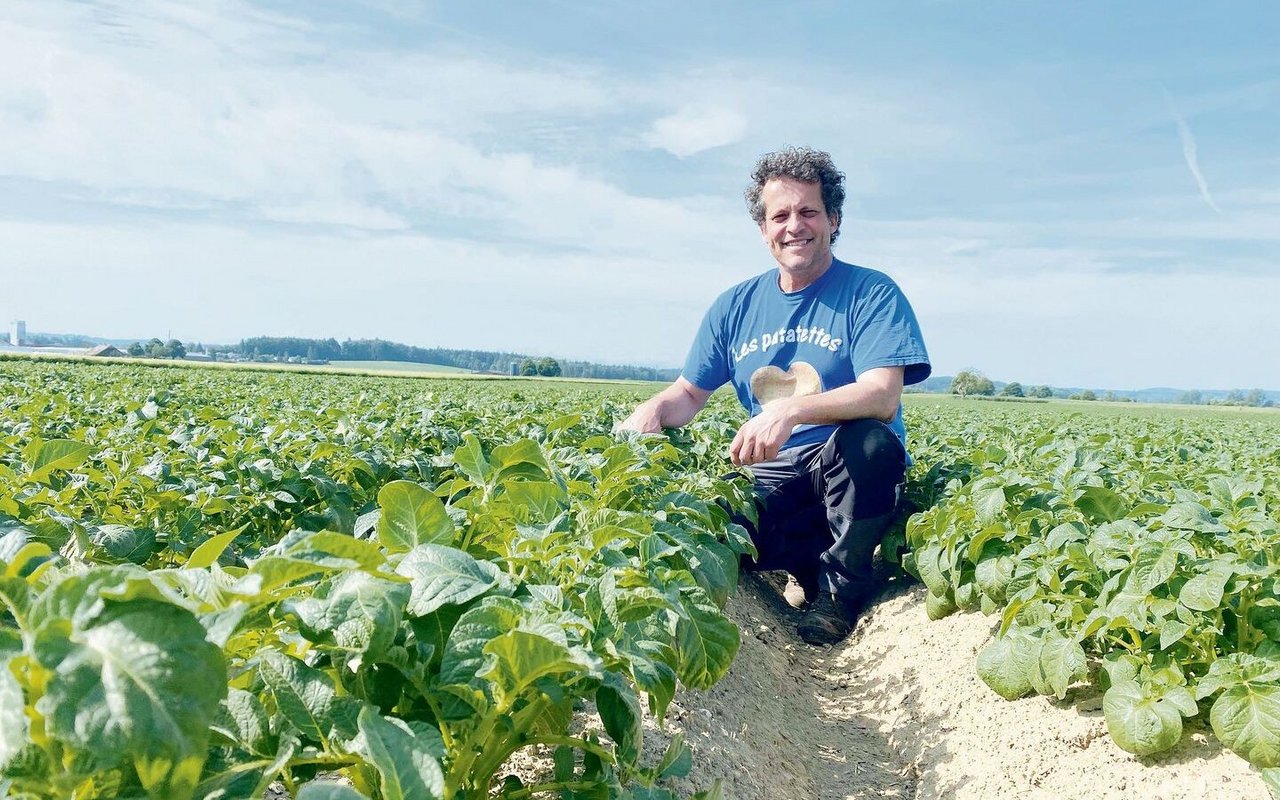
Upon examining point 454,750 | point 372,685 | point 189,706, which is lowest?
point 454,750

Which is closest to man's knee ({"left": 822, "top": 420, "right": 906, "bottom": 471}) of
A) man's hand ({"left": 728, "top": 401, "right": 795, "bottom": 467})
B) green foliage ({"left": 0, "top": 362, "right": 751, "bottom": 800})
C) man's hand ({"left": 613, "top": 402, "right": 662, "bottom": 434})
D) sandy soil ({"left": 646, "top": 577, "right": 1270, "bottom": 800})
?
man's hand ({"left": 728, "top": 401, "right": 795, "bottom": 467})

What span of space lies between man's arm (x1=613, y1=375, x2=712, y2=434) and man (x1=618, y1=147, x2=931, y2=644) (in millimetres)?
11

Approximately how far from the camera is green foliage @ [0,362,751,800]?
2.66 feet

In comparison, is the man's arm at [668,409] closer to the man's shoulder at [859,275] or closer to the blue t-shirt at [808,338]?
the blue t-shirt at [808,338]

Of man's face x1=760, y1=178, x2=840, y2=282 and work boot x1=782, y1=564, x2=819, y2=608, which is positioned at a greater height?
man's face x1=760, y1=178, x2=840, y2=282

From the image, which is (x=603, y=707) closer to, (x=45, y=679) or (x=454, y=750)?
(x=454, y=750)

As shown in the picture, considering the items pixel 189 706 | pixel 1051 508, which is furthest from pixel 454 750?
pixel 1051 508

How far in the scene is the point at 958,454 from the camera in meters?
5.46

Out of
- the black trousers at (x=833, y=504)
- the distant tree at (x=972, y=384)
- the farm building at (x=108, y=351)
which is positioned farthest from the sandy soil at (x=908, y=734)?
the distant tree at (x=972, y=384)

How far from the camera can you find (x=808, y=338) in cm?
456

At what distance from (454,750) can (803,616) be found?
347cm

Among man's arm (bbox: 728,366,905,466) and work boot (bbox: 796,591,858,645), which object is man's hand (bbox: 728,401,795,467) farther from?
work boot (bbox: 796,591,858,645)

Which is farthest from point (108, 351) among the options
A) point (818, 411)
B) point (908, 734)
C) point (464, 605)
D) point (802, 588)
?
point (464, 605)

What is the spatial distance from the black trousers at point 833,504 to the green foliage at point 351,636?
1.37m
